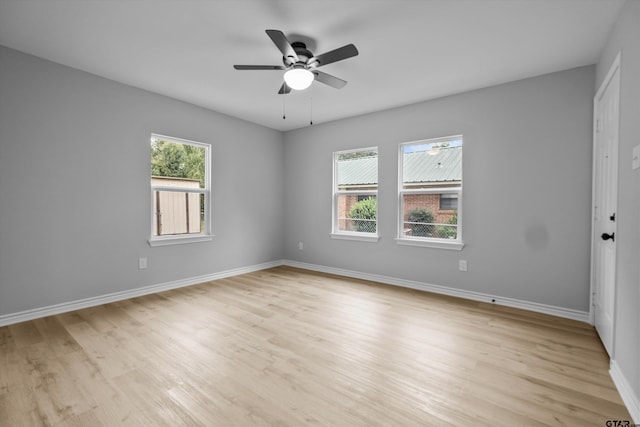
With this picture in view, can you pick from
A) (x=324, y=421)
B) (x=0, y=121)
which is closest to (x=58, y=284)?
(x=0, y=121)

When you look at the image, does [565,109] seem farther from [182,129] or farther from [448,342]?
[182,129]

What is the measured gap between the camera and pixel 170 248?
387 centimetres

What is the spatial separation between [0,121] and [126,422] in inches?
115

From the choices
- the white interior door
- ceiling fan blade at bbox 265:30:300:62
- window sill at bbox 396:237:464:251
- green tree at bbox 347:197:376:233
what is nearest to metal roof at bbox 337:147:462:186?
green tree at bbox 347:197:376:233

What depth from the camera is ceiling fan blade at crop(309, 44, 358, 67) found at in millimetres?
2152

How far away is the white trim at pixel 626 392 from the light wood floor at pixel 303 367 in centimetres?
4

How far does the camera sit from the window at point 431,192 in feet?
12.2

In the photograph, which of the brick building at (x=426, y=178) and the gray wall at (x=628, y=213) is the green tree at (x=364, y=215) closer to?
the brick building at (x=426, y=178)

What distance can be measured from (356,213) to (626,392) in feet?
11.1

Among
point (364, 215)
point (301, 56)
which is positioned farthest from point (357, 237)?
point (301, 56)

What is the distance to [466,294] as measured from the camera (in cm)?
356

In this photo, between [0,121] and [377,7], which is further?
[0,121]

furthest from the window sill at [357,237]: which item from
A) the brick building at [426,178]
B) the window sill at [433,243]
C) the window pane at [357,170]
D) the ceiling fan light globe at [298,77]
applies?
the ceiling fan light globe at [298,77]

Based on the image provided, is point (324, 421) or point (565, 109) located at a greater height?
point (565, 109)
